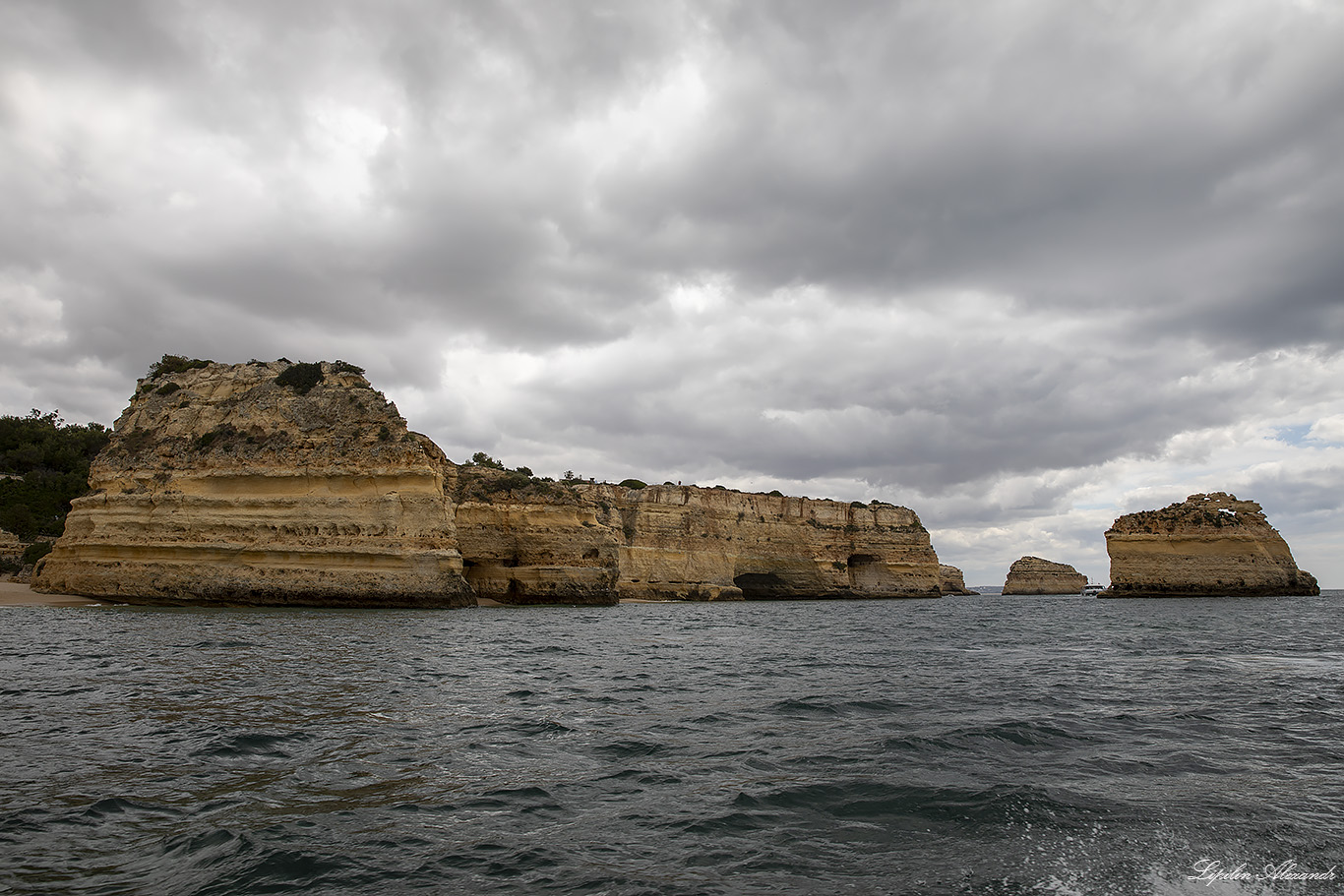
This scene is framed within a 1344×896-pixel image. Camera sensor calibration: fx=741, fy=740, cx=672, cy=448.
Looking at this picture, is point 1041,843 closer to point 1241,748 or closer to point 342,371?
point 1241,748

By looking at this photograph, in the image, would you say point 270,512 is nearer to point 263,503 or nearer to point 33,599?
point 263,503

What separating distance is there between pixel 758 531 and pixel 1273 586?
43.0m

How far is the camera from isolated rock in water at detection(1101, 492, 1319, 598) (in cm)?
6128

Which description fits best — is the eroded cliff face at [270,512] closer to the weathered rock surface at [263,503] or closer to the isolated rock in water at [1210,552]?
the weathered rock surface at [263,503]

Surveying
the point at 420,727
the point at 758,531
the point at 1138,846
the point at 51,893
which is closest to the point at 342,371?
the point at 420,727

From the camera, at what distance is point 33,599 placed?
30.0 meters

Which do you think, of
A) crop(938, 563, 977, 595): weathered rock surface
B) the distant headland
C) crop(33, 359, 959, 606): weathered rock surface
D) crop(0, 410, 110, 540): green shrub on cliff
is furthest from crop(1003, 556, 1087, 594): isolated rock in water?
crop(0, 410, 110, 540): green shrub on cliff

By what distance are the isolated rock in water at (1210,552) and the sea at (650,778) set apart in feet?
185

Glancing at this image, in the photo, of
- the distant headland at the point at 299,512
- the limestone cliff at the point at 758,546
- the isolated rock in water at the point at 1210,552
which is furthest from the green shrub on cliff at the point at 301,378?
the isolated rock in water at the point at 1210,552

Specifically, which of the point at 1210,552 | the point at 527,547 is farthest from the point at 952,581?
the point at 527,547

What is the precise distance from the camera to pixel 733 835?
5.47m

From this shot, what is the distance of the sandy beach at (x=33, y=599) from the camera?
28373 mm

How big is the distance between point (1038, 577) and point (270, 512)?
402ft

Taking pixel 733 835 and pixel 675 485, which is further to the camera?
pixel 675 485
